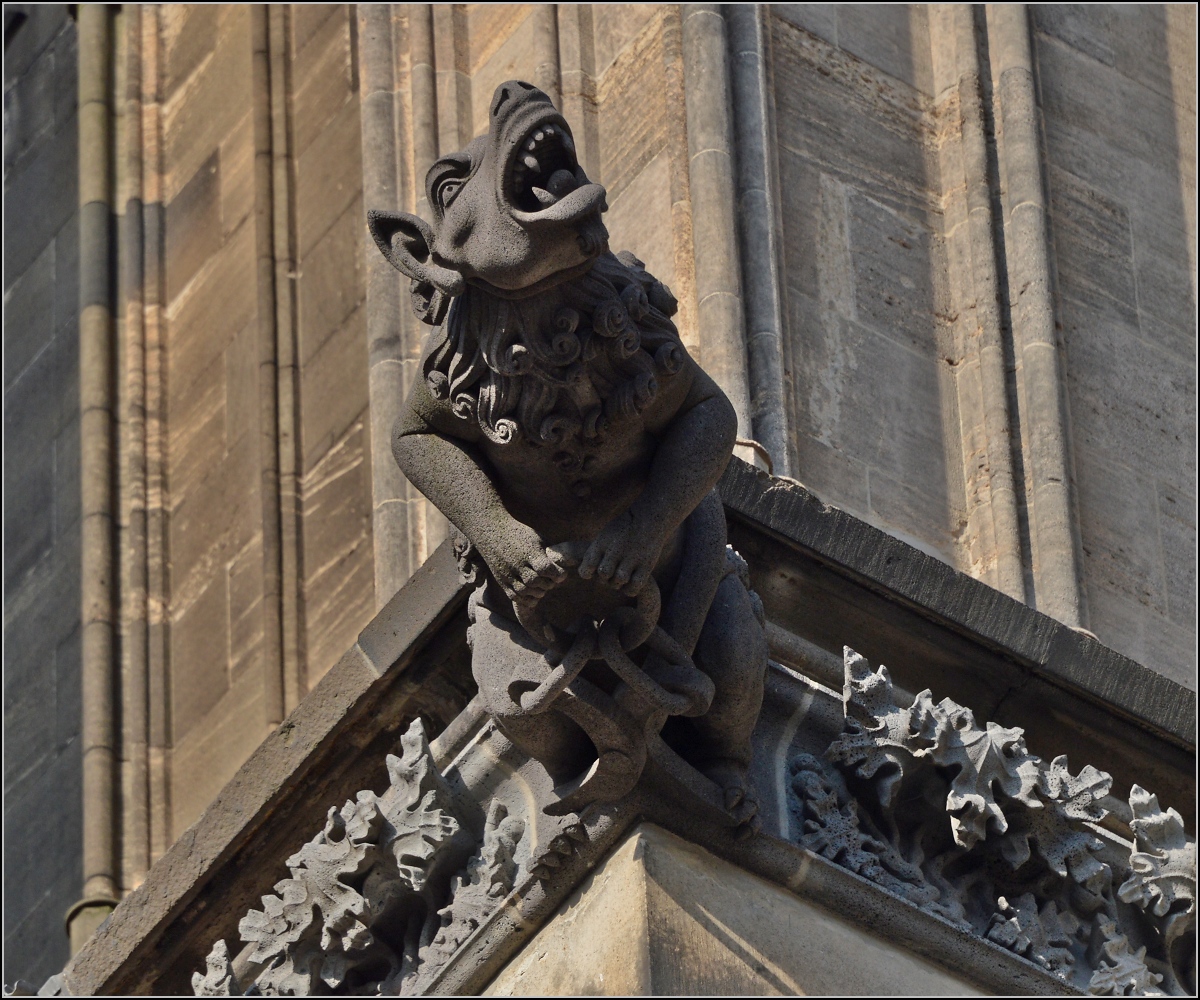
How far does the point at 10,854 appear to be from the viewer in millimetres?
12984

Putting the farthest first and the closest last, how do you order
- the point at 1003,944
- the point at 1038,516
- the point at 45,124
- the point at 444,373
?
the point at 45,124 < the point at 1038,516 < the point at 1003,944 < the point at 444,373

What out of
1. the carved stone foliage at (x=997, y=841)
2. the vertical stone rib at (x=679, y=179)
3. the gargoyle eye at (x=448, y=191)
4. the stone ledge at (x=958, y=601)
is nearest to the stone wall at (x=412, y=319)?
the vertical stone rib at (x=679, y=179)

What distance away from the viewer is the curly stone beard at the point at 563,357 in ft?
25.2

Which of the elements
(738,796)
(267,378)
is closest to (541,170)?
(738,796)

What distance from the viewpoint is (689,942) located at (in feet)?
27.0

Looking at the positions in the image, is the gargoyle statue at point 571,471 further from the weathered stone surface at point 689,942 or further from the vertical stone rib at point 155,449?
the vertical stone rib at point 155,449

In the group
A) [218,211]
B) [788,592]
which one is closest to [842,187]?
[788,592]

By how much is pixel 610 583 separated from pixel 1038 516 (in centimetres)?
237

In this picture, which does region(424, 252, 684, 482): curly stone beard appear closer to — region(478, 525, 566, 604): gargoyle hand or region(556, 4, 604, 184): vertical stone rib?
region(478, 525, 566, 604): gargoyle hand

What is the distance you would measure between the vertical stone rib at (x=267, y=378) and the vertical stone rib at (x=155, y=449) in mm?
725

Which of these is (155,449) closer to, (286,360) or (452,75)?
(286,360)

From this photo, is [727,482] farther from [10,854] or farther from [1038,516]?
[10,854]

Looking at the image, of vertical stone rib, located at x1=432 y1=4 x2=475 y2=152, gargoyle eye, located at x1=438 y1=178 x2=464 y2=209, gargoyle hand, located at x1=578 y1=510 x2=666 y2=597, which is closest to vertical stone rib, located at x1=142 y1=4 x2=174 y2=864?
vertical stone rib, located at x1=432 y1=4 x2=475 y2=152

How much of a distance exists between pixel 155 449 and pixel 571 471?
5.33m
